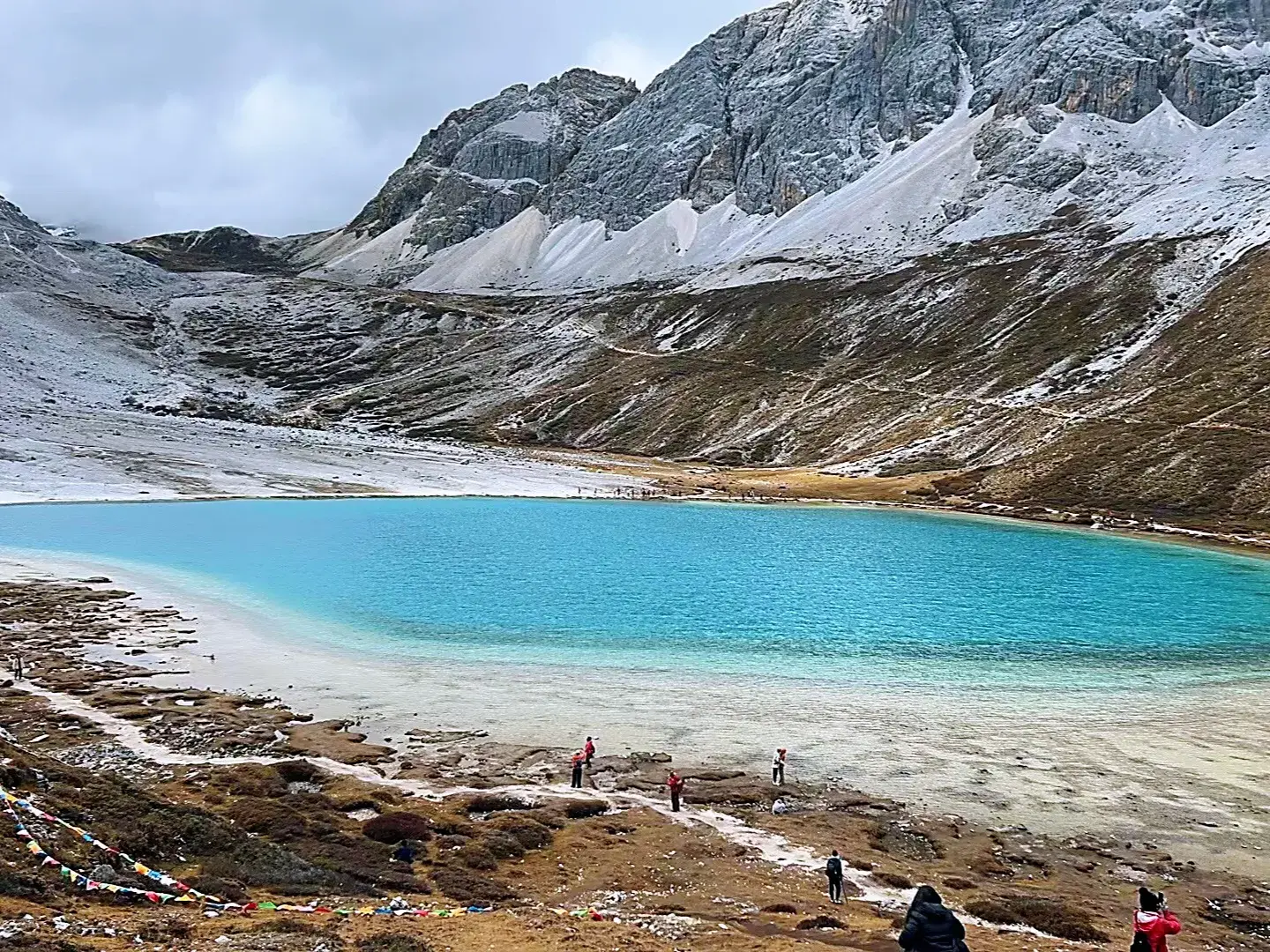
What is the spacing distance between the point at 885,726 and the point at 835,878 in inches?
554

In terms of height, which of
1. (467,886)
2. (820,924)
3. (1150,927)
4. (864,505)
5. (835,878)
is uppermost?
(864,505)

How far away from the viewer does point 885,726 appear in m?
33.7

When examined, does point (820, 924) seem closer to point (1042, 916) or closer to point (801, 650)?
point (1042, 916)

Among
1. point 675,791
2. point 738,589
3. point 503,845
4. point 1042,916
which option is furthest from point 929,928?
point 738,589

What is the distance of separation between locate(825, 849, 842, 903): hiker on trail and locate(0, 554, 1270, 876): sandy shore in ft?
24.0

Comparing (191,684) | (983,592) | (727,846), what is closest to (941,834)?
(727,846)

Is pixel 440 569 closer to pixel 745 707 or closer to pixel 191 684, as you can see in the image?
pixel 191 684

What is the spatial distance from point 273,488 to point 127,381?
9295 centimetres

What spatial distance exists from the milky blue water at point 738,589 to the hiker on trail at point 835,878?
1909 centimetres

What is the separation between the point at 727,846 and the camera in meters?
24.1

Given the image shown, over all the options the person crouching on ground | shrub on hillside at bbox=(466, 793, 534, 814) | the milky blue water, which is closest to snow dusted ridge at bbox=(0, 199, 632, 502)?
the milky blue water

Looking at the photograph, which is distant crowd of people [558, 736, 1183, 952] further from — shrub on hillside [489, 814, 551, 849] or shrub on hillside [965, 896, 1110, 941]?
shrub on hillside [489, 814, 551, 849]

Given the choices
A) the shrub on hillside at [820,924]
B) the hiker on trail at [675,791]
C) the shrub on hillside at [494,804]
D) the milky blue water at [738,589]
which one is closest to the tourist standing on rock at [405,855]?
the shrub on hillside at [494,804]

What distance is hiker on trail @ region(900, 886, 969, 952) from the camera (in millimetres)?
11590
